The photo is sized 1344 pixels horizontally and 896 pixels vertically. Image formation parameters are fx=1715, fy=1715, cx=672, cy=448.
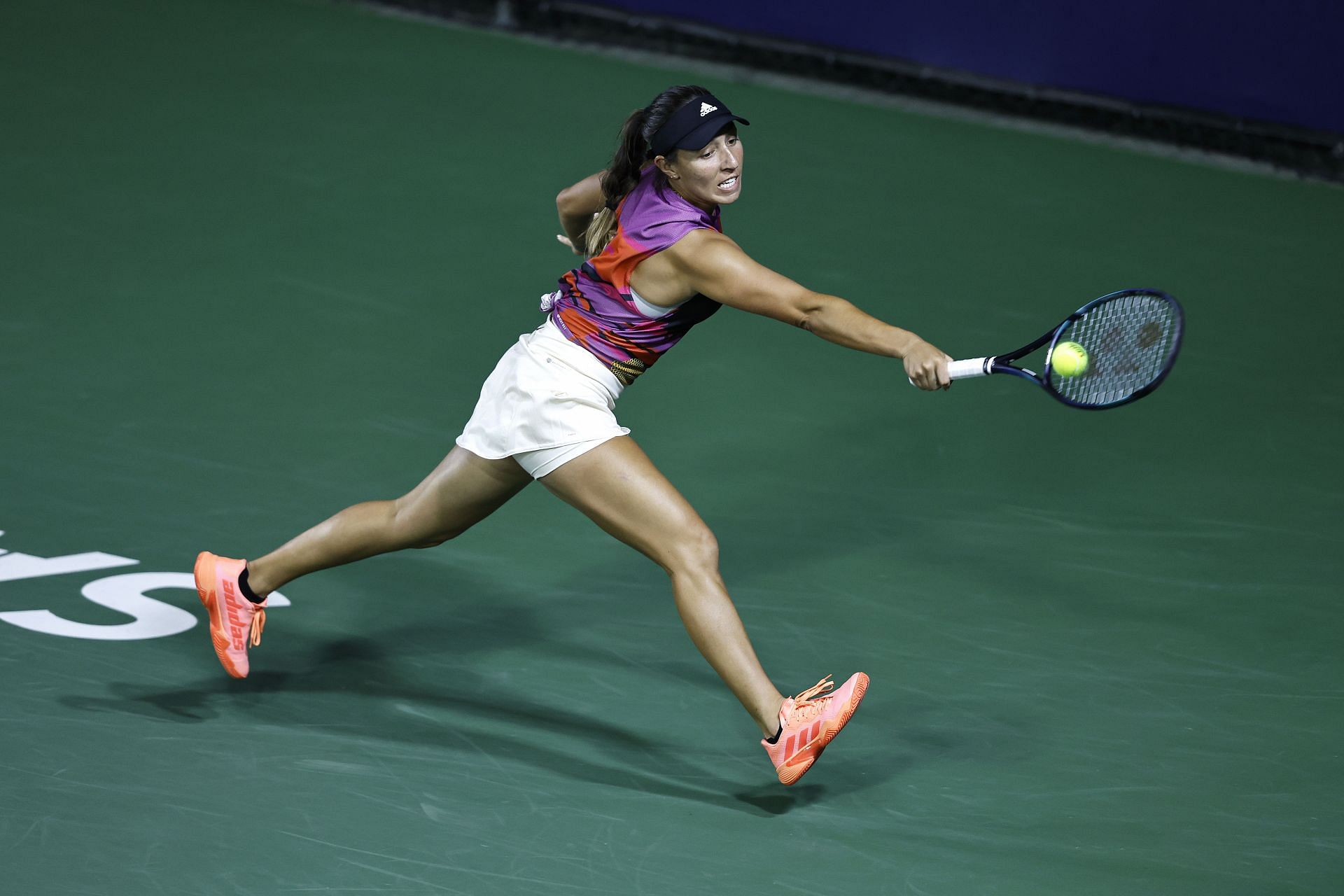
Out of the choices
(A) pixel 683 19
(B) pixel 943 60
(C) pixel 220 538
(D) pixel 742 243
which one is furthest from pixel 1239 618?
(A) pixel 683 19

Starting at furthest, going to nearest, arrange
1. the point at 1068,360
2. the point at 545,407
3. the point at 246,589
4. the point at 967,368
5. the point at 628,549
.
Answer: the point at 628,549 → the point at 246,589 → the point at 545,407 → the point at 1068,360 → the point at 967,368

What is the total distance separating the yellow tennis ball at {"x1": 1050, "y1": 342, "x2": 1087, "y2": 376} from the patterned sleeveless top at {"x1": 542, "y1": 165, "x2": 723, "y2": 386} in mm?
875

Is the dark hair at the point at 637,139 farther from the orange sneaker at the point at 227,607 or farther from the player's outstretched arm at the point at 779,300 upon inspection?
the orange sneaker at the point at 227,607

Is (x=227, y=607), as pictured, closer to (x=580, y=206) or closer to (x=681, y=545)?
(x=681, y=545)

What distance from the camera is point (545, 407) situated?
443 cm

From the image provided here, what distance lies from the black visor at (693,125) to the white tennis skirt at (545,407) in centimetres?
59

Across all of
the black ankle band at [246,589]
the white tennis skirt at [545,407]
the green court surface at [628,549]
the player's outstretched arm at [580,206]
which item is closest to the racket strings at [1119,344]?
the green court surface at [628,549]

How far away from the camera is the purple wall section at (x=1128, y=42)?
10.5 m

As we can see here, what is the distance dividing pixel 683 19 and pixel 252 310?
5.43 meters

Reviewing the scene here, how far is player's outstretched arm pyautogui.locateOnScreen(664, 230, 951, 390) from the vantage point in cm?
415

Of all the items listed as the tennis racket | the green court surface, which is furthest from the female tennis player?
the tennis racket

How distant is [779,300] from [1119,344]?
0.91 metres

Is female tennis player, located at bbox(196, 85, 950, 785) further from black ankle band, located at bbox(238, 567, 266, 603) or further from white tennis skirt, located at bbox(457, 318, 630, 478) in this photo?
black ankle band, located at bbox(238, 567, 266, 603)

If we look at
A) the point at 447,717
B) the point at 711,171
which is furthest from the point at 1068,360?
the point at 447,717
